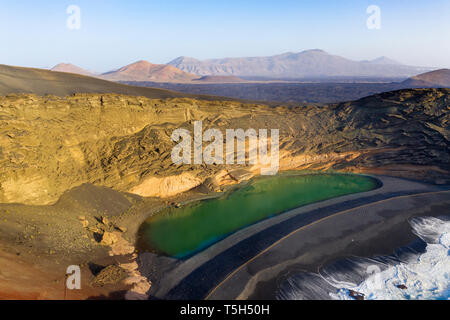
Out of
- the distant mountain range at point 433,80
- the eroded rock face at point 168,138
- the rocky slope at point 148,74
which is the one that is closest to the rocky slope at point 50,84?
the eroded rock face at point 168,138

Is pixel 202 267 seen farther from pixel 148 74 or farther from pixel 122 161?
pixel 148 74

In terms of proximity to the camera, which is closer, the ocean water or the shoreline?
the ocean water

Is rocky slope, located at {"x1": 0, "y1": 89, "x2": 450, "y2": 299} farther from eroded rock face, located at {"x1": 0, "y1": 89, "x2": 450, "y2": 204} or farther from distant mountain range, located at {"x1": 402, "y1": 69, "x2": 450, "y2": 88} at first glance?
distant mountain range, located at {"x1": 402, "y1": 69, "x2": 450, "y2": 88}

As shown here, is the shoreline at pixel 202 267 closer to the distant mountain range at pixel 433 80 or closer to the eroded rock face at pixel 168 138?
the eroded rock face at pixel 168 138

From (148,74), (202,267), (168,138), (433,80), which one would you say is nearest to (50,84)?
(168,138)

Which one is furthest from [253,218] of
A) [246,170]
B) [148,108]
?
[148,108]

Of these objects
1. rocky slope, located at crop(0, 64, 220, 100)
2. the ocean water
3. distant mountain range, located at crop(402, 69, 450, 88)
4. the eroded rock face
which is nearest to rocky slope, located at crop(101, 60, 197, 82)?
distant mountain range, located at crop(402, 69, 450, 88)

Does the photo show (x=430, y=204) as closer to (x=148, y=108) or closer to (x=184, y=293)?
(x=184, y=293)
